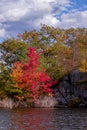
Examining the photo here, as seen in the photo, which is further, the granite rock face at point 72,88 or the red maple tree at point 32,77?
the granite rock face at point 72,88

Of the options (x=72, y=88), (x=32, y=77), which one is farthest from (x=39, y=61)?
(x=72, y=88)

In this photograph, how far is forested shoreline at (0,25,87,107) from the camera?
2223 inches

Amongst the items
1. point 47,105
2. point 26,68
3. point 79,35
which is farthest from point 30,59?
point 79,35

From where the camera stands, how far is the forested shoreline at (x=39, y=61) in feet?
185

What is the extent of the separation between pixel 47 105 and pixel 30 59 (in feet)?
25.7

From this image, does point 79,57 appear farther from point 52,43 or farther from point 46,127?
point 46,127

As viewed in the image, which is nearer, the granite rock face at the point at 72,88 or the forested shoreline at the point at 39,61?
the forested shoreline at the point at 39,61

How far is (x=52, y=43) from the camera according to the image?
77.1 meters

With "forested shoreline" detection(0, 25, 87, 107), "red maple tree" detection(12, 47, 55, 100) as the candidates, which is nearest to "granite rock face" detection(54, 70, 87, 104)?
"forested shoreline" detection(0, 25, 87, 107)

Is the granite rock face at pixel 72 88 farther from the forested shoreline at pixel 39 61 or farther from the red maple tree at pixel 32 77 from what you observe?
the red maple tree at pixel 32 77

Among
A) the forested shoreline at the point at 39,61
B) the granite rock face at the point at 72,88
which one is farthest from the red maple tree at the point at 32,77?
the granite rock face at the point at 72,88

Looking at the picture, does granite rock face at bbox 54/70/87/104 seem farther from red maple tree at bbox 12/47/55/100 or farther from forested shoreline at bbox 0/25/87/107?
red maple tree at bbox 12/47/55/100

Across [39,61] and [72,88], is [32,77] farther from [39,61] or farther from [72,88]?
[72,88]

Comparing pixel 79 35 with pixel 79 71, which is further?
pixel 79 35
